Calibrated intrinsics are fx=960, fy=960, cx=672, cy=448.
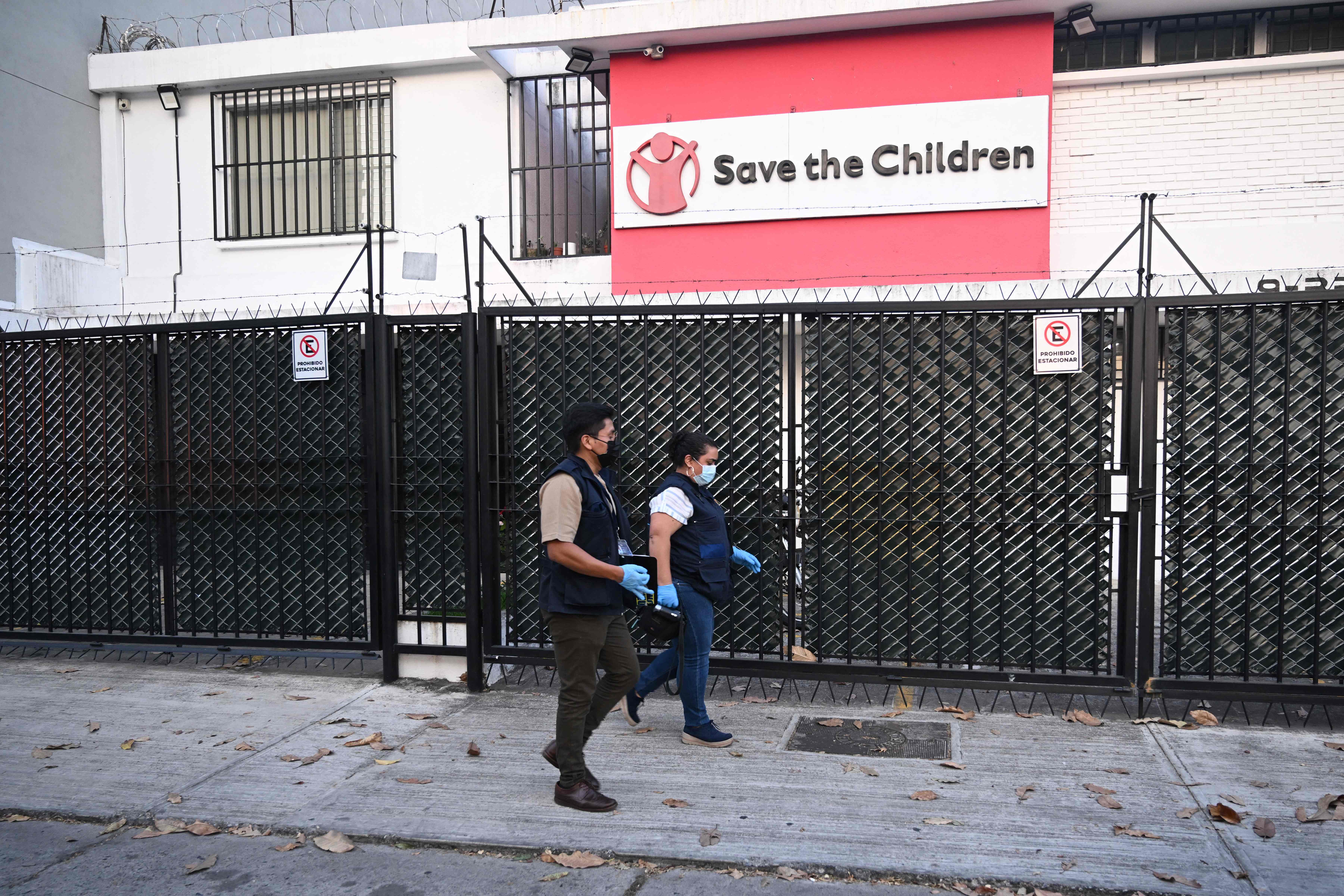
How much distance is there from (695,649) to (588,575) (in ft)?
3.99

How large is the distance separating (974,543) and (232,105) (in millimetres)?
11766

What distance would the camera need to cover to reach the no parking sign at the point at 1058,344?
5.88 metres

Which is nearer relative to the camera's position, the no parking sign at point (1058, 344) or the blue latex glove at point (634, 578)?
the blue latex glove at point (634, 578)

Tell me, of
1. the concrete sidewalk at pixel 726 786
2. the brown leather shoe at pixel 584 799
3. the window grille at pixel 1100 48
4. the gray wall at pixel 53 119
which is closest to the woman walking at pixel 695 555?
the concrete sidewalk at pixel 726 786

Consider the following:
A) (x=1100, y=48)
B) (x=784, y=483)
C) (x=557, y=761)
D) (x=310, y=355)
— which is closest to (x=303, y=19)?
(x=310, y=355)

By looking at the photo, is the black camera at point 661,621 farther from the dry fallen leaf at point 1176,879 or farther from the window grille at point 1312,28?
the window grille at point 1312,28

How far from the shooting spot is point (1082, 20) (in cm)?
1048

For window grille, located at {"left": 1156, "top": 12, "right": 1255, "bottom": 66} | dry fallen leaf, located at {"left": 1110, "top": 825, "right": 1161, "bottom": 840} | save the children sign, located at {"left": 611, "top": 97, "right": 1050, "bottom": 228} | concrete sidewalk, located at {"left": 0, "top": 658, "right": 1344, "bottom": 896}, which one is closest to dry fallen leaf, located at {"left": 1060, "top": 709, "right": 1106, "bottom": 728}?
concrete sidewalk, located at {"left": 0, "top": 658, "right": 1344, "bottom": 896}

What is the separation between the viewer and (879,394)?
617cm

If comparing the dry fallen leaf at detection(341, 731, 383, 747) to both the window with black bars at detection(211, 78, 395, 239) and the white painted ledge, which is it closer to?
the window with black bars at detection(211, 78, 395, 239)

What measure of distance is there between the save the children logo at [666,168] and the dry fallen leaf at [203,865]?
888 centimetres

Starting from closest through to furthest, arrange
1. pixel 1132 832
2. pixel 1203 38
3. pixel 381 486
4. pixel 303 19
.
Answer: pixel 1132 832 → pixel 381 486 → pixel 1203 38 → pixel 303 19

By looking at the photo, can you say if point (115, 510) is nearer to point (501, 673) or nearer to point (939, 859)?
point (501, 673)

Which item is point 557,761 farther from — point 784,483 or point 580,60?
point 580,60
